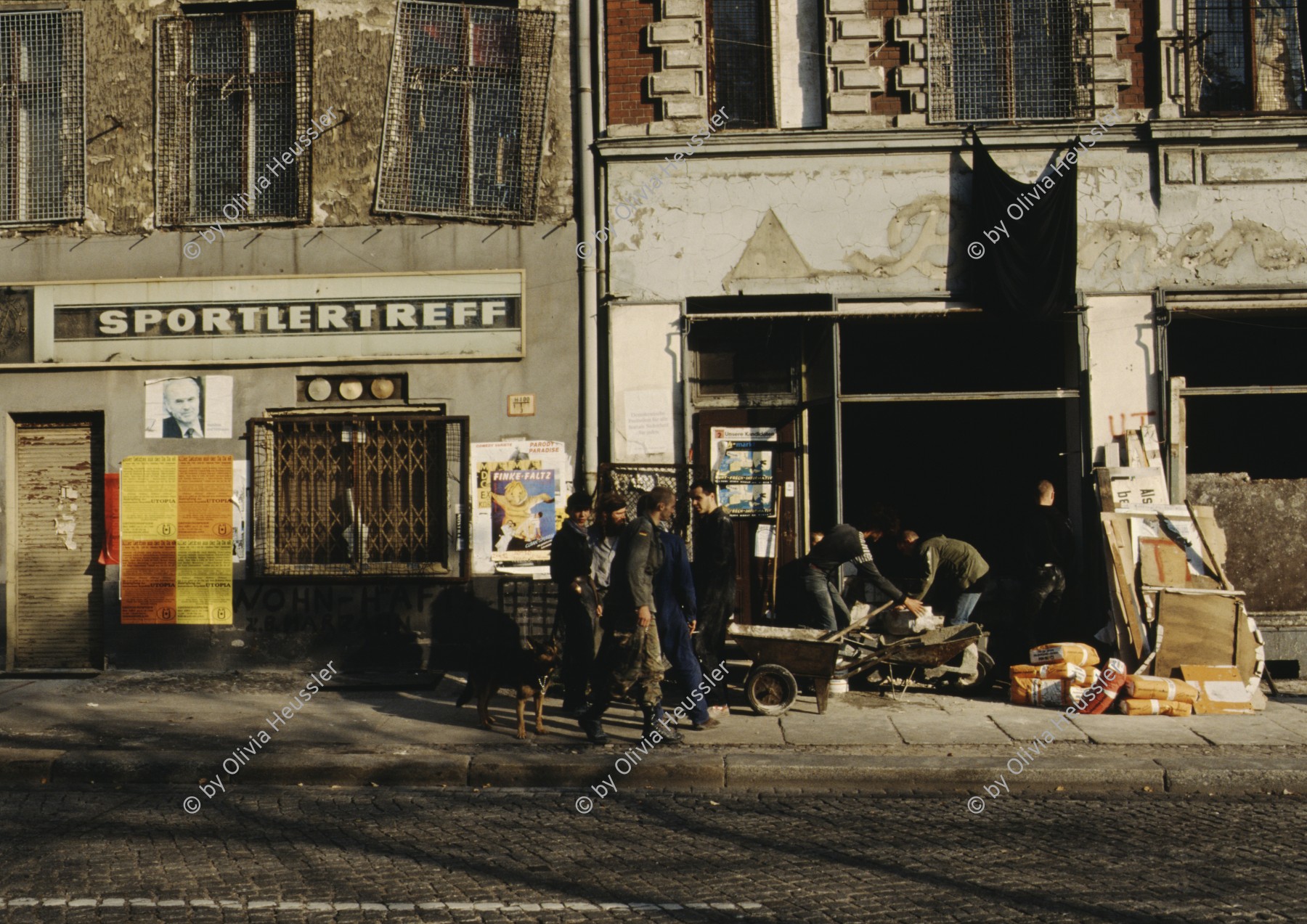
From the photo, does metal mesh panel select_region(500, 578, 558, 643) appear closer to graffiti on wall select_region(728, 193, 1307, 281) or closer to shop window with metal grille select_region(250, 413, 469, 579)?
shop window with metal grille select_region(250, 413, 469, 579)

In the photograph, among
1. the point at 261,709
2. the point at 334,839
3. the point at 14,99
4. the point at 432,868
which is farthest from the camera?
the point at 14,99

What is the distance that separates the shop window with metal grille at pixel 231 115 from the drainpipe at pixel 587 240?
2934 mm

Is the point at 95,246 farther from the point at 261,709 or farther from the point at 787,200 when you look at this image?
the point at 787,200

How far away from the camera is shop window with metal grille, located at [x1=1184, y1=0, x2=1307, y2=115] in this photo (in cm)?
1193

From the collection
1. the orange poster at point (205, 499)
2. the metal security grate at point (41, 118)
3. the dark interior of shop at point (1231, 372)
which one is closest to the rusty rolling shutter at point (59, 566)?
the orange poster at point (205, 499)

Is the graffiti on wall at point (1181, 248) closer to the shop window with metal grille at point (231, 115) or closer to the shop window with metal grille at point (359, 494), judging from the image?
the shop window with metal grille at point (359, 494)

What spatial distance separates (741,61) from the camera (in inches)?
484

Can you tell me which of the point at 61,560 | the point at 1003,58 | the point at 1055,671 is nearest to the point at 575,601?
the point at 1055,671

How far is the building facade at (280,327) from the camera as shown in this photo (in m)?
12.1

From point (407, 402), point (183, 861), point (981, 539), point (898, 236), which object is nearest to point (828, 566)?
point (981, 539)

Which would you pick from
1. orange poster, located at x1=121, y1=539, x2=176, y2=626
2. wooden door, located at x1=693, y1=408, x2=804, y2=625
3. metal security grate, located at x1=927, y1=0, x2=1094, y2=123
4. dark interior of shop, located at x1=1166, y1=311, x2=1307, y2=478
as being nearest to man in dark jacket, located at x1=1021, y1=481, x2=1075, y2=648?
dark interior of shop, located at x1=1166, y1=311, x2=1307, y2=478

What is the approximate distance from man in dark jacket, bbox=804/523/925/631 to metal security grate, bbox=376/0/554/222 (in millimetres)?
4778

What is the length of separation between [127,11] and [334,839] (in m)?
10.0

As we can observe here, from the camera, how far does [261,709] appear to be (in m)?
10.1
